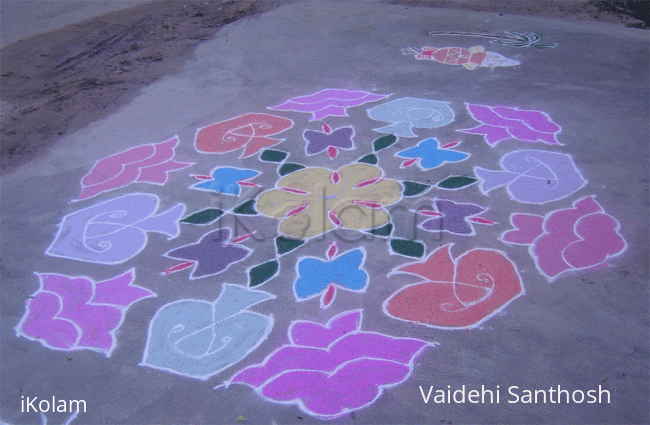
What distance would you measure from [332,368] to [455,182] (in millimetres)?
2517

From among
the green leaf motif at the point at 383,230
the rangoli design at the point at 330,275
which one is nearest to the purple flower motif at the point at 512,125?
the green leaf motif at the point at 383,230

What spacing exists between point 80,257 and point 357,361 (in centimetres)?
284

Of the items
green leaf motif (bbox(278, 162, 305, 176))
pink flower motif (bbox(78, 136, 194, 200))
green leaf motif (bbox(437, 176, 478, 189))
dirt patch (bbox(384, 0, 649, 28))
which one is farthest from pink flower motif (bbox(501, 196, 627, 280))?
dirt patch (bbox(384, 0, 649, 28))

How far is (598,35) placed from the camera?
8164 millimetres

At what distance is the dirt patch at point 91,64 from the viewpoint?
673 centimetres

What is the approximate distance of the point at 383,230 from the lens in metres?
4.50

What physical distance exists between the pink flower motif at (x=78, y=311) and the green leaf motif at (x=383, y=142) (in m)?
3.00

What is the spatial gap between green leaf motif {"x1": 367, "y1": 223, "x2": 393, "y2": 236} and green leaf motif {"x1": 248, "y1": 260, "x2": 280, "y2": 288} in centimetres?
94

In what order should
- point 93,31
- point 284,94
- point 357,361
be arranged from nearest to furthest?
1. point 357,361
2. point 284,94
3. point 93,31

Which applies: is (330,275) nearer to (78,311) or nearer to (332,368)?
(332,368)

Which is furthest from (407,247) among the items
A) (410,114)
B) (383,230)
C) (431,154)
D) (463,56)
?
(463,56)

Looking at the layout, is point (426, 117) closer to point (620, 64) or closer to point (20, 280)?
point (620, 64)

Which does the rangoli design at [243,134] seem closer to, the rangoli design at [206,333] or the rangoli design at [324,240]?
the rangoli design at [324,240]

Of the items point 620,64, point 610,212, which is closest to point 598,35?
point 620,64
